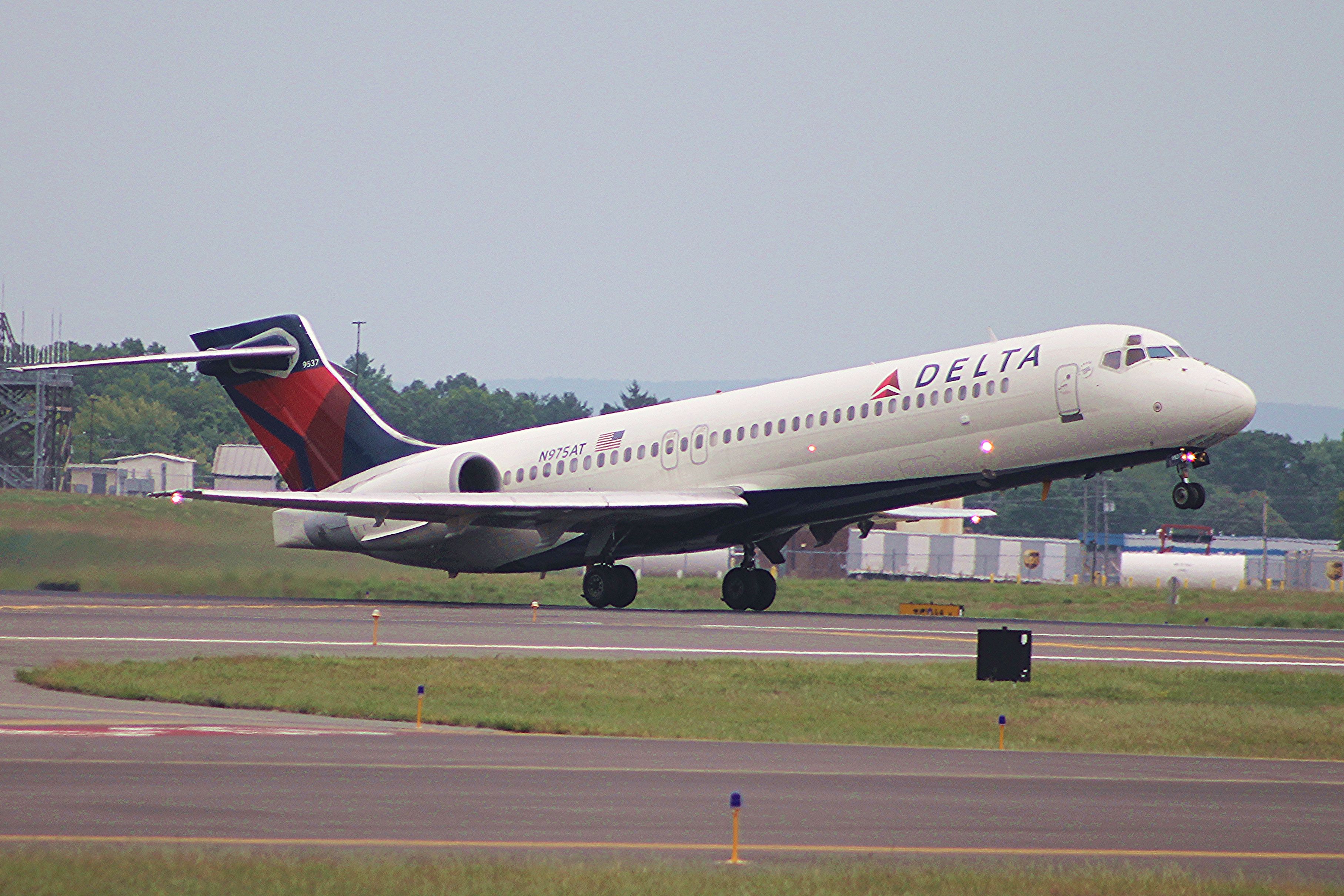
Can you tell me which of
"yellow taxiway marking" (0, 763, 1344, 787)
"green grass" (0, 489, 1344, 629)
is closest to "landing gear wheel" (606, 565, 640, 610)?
"green grass" (0, 489, 1344, 629)

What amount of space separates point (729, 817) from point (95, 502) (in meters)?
31.5

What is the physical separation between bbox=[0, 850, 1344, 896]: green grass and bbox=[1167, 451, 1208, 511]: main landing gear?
67.4ft

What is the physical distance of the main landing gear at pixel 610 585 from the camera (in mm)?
38875

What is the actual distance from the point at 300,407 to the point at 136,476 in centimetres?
7398

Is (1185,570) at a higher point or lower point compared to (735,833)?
higher

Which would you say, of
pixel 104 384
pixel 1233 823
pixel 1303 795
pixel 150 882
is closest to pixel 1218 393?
pixel 1303 795

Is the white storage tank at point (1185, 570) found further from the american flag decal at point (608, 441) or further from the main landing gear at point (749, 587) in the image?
the american flag decal at point (608, 441)

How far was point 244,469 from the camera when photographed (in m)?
84.9

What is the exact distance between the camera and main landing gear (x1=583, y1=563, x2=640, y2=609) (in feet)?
128

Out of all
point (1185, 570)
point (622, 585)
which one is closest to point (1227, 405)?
point (622, 585)

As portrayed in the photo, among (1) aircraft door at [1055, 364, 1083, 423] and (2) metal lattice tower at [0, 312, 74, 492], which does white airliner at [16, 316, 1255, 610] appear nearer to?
(1) aircraft door at [1055, 364, 1083, 423]

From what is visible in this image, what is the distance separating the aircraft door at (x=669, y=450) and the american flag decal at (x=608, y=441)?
1.37 metres

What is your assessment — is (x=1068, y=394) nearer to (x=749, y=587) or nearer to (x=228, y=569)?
(x=749, y=587)

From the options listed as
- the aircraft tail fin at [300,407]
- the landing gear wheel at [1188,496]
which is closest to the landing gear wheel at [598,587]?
the aircraft tail fin at [300,407]
